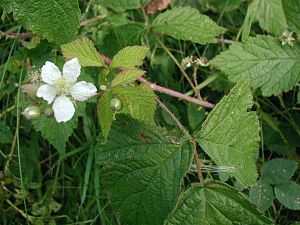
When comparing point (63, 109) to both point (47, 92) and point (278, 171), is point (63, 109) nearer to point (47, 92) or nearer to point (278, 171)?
point (47, 92)

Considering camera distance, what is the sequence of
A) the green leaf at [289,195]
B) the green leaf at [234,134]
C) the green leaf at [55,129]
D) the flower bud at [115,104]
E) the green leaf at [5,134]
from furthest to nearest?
the green leaf at [5,134] < the green leaf at [289,195] < the green leaf at [55,129] < the green leaf at [234,134] < the flower bud at [115,104]

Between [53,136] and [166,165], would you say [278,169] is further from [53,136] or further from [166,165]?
[53,136]

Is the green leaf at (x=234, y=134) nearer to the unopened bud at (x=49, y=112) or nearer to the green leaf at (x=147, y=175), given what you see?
Result: the green leaf at (x=147, y=175)

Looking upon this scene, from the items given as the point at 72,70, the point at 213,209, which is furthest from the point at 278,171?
the point at 72,70

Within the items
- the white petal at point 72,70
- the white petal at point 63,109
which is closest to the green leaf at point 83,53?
the white petal at point 72,70

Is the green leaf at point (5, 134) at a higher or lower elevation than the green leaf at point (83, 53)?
lower

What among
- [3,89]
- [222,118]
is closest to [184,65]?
[222,118]
